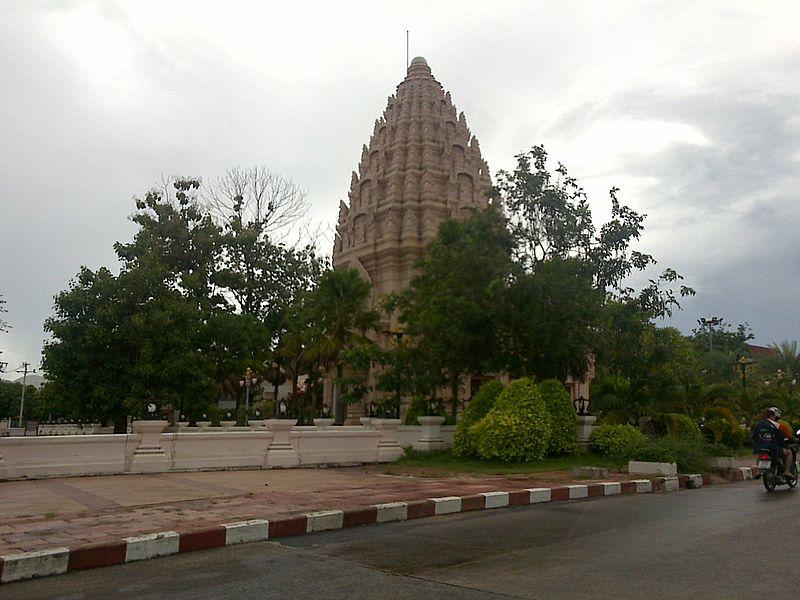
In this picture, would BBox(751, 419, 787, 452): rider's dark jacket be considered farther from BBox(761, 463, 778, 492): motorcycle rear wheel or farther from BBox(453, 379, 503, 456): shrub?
BBox(453, 379, 503, 456): shrub

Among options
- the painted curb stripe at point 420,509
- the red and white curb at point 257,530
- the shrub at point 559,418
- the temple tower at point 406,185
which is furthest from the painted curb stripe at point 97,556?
the temple tower at point 406,185

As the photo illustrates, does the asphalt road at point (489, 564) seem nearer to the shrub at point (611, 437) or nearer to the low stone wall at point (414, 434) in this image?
the shrub at point (611, 437)

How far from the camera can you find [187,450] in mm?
13531

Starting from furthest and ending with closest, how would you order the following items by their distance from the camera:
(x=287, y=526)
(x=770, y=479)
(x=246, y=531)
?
(x=770, y=479) → (x=287, y=526) → (x=246, y=531)

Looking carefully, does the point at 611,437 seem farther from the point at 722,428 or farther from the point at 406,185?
the point at 406,185

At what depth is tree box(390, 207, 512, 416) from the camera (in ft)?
58.2

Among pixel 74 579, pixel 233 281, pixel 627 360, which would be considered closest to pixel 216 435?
pixel 74 579

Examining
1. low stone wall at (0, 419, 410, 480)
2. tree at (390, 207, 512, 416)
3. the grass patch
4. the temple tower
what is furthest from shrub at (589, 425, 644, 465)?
the temple tower

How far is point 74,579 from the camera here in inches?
215

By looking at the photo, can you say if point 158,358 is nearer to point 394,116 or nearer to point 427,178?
point 427,178

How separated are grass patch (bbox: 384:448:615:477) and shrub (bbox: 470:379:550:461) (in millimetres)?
264

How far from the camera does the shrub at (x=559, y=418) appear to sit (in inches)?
645

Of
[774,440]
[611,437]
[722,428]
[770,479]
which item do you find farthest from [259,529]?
[722,428]

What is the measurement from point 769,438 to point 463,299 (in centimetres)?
792
